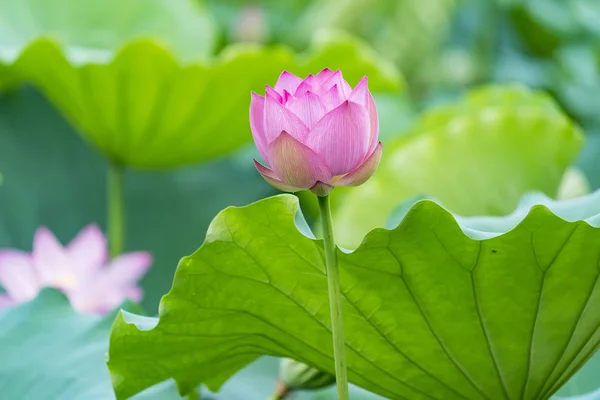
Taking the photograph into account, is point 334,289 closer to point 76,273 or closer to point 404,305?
point 404,305

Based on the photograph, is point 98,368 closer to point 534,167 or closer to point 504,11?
point 534,167

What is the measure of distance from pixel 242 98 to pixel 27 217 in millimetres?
463

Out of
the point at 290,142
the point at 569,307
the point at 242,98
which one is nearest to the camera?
the point at 290,142

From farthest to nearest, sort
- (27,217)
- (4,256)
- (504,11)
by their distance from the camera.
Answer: (504,11)
(27,217)
(4,256)

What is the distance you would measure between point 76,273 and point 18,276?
0.07 metres

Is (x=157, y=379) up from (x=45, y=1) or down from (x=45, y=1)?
down

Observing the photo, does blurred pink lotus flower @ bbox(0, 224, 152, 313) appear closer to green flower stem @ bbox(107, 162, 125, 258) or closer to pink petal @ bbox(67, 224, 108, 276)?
pink petal @ bbox(67, 224, 108, 276)

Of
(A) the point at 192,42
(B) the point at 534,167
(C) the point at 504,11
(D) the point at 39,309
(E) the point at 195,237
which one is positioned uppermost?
(C) the point at 504,11

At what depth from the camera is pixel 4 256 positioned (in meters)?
0.98

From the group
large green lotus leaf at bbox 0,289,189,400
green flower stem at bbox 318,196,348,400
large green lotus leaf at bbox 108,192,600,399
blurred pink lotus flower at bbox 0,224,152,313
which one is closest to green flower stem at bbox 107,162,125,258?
blurred pink lotus flower at bbox 0,224,152,313

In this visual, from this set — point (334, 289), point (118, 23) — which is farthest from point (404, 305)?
point (118, 23)

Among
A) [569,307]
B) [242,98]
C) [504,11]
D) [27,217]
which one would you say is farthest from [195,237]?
[504,11]

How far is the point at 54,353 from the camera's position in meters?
0.76

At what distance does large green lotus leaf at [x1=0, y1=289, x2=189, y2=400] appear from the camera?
0.73 m
